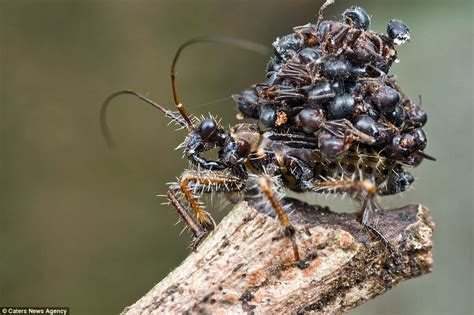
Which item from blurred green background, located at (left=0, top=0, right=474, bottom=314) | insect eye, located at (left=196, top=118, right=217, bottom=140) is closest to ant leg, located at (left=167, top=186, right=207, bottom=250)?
insect eye, located at (left=196, top=118, right=217, bottom=140)

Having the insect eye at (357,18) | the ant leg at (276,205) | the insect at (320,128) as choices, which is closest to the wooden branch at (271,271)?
the ant leg at (276,205)

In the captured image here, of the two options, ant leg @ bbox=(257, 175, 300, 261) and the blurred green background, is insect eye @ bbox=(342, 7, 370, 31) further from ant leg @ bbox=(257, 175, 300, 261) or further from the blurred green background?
the blurred green background

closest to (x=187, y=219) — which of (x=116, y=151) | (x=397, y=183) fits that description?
(x=397, y=183)

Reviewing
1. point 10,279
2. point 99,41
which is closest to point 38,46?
point 99,41

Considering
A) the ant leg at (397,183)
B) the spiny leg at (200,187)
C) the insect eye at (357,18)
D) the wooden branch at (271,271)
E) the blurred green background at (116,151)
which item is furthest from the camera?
the blurred green background at (116,151)

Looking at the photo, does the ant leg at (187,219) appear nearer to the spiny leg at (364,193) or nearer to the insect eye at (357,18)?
the spiny leg at (364,193)

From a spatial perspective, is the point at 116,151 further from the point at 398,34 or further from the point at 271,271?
the point at 271,271

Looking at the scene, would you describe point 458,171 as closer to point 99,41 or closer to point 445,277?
point 445,277
